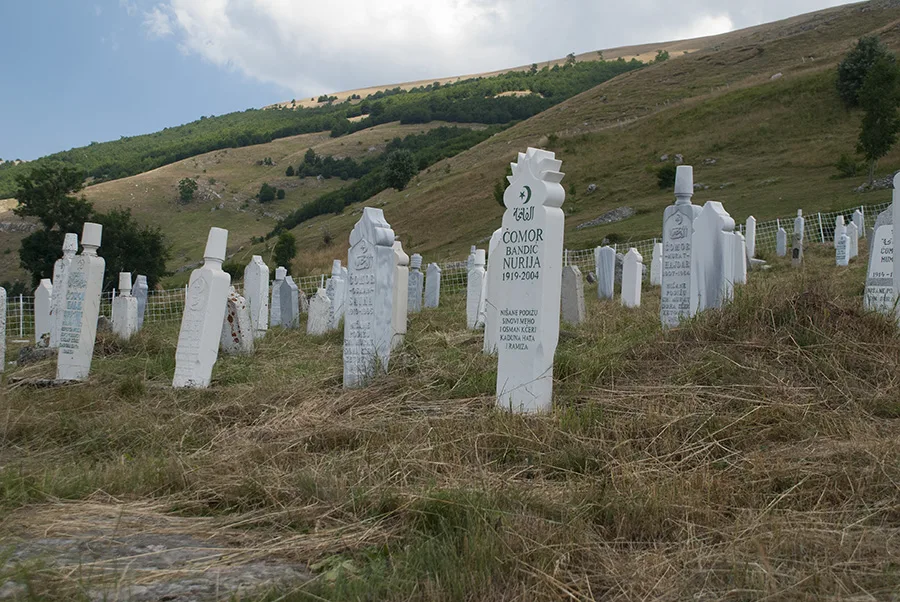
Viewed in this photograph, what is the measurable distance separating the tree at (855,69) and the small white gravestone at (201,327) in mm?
44184

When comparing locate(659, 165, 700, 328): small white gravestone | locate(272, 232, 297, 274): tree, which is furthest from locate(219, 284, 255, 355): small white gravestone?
locate(272, 232, 297, 274): tree

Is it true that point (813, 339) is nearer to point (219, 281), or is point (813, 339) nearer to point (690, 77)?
point (219, 281)

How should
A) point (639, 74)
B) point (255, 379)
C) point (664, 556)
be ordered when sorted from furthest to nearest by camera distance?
point (639, 74) → point (255, 379) → point (664, 556)

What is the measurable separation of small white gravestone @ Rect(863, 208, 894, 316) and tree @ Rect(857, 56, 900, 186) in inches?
994

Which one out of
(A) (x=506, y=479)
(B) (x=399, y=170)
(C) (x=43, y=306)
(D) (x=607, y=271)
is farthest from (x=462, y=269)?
(B) (x=399, y=170)

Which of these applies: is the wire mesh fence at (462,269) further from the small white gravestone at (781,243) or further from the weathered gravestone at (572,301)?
the weathered gravestone at (572,301)

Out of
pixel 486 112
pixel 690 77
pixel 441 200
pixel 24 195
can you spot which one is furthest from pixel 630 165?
pixel 486 112

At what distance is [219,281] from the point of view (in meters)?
9.34

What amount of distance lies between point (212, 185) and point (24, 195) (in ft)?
170

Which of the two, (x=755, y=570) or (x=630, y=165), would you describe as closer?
(x=755, y=570)

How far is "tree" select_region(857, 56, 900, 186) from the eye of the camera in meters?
32.0

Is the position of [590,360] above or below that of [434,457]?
above

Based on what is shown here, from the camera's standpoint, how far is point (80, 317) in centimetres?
1028

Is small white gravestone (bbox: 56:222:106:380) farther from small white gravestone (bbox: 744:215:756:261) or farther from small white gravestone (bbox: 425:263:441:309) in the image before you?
small white gravestone (bbox: 744:215:756:261)
